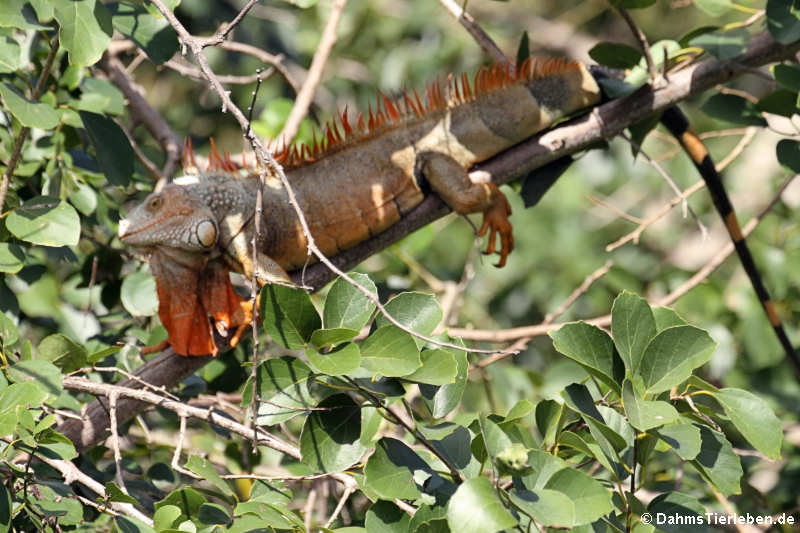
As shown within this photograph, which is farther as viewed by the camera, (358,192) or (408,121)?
(408,121)

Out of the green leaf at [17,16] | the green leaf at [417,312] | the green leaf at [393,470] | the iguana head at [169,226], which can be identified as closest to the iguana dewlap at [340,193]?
the iguana head at [169,226]

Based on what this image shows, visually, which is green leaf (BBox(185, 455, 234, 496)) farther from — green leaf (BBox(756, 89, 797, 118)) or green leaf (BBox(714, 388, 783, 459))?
green leaf (BBox(756, 89, 797, 118))

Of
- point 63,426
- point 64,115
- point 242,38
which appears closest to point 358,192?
point 64,115

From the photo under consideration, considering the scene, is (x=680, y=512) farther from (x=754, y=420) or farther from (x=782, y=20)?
(x=782, y=20)

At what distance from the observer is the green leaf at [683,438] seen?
1.56 metres

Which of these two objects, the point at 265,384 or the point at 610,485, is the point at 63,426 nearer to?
the point at 265,384

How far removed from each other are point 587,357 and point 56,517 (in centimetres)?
107

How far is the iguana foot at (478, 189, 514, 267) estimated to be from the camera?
2.91m

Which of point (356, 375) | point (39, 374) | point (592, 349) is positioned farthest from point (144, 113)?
point (592, 349)

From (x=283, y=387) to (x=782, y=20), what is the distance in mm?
1686

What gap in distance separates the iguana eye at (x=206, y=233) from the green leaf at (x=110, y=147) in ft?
0.78

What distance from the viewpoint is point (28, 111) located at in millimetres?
2102

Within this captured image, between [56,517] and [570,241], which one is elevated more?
[56,517]

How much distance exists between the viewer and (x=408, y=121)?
2.96 metres
